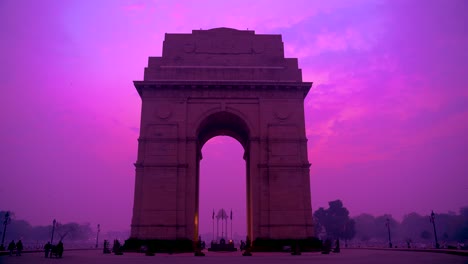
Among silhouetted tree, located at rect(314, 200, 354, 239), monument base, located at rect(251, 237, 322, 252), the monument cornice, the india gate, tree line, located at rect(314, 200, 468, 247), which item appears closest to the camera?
monument base, located at rect(251, 237, 322, 252)

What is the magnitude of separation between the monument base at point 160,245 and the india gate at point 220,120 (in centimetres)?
35

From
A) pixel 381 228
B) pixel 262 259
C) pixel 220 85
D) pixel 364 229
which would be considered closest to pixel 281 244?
pixel 262 259

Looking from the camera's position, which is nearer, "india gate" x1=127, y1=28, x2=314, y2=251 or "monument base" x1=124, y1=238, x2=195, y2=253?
"monument base" x1=124, y1=238, x2=195, y2=253

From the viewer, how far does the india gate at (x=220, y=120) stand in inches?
1208

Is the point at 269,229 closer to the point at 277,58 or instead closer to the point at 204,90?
the point at 204,90

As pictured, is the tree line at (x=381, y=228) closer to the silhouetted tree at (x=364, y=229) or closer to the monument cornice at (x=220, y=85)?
the silhouetted tree at (x=364, y=229)

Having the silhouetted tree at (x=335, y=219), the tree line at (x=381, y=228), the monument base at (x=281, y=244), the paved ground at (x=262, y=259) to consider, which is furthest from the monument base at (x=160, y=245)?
the silhouetted tree at (x=335, y=219)

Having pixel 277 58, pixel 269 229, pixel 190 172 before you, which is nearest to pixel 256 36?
pixel 277 58

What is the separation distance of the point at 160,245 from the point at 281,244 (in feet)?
29.5

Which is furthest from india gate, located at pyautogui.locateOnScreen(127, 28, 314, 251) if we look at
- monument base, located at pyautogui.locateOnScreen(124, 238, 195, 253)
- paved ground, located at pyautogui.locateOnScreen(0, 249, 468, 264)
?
paved ground, located at pyautogui.locateOnScreen(0, 249, 468, 264)

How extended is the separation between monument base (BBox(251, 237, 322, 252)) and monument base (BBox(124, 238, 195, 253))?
5.19 meters

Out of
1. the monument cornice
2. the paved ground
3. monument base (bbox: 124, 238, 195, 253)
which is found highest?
the monument cornice

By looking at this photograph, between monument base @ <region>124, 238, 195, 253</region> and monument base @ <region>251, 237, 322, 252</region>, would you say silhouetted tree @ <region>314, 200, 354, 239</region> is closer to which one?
monument base @ <region>251, 237, 322, 252</region>

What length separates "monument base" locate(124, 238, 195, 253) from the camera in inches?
1128
